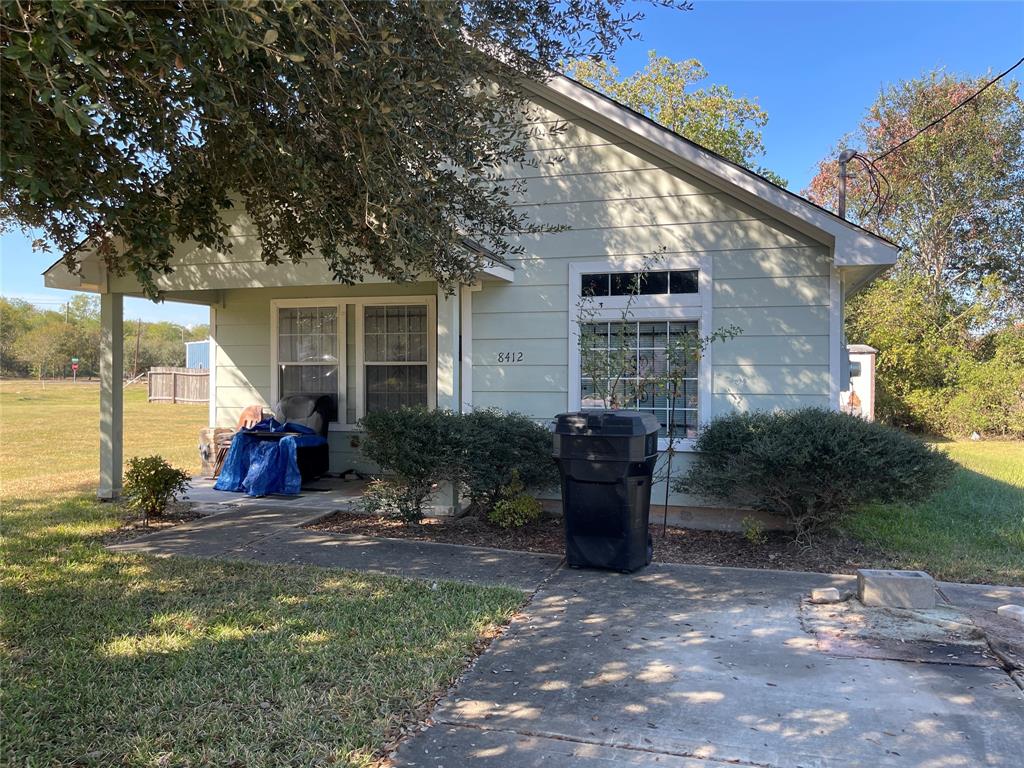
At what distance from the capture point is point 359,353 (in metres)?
9.91

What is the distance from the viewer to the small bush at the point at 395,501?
6961mm

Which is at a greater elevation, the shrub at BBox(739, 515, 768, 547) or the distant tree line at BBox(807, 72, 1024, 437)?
the distant tree line at BBox(807, 72, 1024, 437)

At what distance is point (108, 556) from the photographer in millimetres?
6023

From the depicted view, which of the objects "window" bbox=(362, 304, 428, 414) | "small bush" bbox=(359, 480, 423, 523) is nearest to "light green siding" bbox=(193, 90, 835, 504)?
"small bush" bbox=(359, 480, 423, 523)

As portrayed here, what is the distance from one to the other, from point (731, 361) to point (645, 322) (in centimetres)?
99

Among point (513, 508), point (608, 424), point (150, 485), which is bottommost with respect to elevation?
point (513, 508)

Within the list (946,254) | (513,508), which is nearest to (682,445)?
(513,508)

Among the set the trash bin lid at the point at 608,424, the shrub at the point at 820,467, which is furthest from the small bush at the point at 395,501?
the shrub at the point at 820,467

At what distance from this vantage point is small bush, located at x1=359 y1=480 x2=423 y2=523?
22.8 ft

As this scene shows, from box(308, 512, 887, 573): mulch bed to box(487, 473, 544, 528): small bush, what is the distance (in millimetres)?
114

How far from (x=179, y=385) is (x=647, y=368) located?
29218 millimetres

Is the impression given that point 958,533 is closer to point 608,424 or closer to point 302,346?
point 608,424

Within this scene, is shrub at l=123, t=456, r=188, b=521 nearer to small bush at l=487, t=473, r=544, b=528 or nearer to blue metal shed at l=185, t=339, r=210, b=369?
small bush at l=487, t=473, r=544, b=528

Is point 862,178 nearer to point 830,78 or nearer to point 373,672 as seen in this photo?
point 830,78
